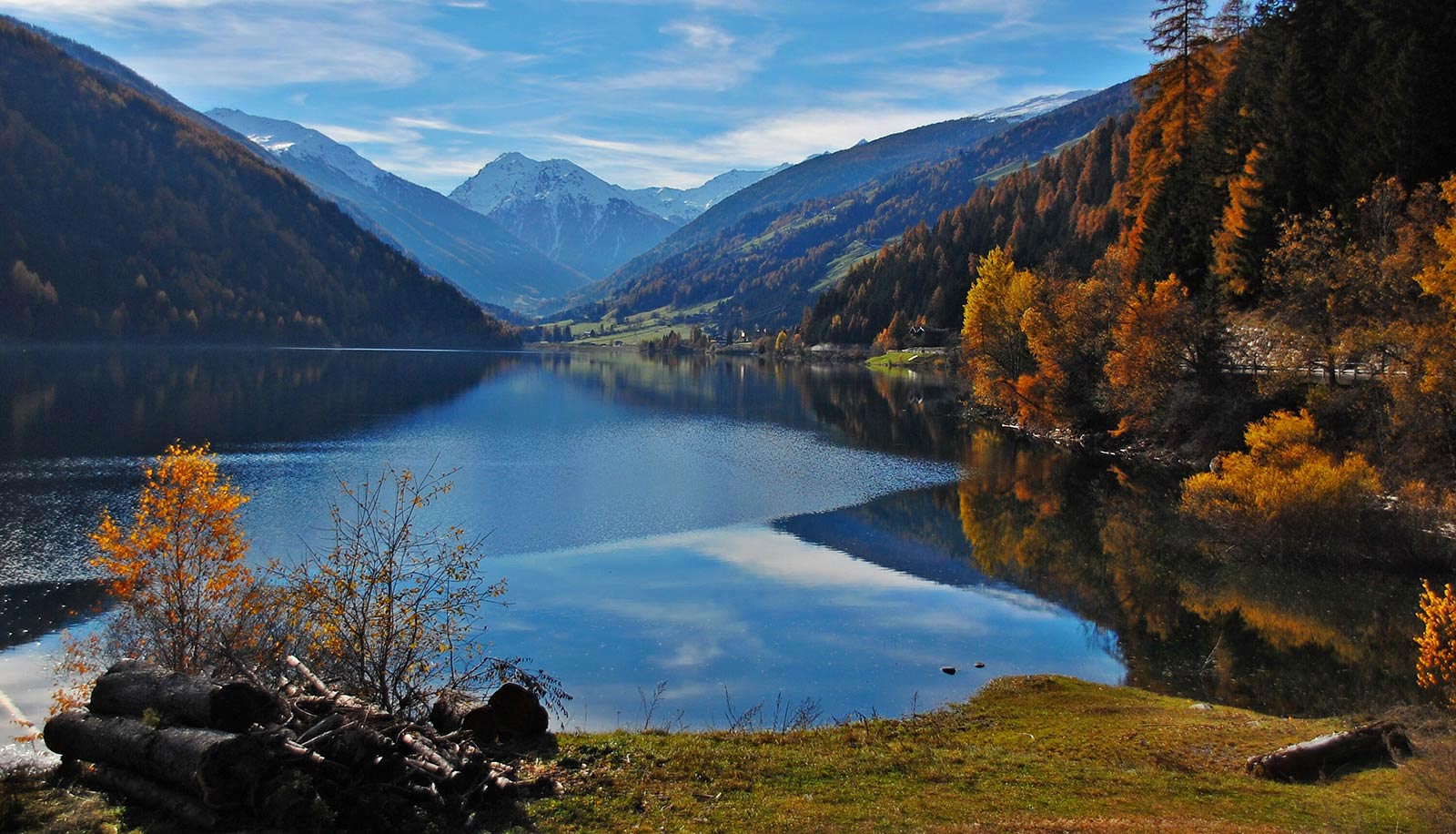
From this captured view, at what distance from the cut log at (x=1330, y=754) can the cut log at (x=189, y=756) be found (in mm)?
17717

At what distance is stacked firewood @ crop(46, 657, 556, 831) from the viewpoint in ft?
36.8

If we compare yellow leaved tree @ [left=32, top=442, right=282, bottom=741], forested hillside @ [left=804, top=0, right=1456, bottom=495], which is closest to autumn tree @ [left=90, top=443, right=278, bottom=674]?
yellow leaved tree @ [left=32, top=442, right=282, bottom=741]

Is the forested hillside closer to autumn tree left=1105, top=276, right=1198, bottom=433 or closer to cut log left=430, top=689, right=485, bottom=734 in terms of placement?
autumn tree left=1105, top=276, right=1198, bottom=433

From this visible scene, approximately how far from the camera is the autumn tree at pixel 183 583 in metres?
22.0

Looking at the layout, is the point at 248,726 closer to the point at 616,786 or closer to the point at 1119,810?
the point at 616,786

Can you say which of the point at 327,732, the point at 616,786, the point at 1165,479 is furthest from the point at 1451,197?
the point at 327,732

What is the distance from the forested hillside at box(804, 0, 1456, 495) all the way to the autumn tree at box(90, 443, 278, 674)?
42120 mm

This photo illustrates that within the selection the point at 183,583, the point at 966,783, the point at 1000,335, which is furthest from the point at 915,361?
the point at 966,783

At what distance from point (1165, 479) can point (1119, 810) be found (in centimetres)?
5021

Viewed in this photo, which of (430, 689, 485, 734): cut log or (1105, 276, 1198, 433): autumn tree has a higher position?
(1105, 276, 1198, 433): autumn tree

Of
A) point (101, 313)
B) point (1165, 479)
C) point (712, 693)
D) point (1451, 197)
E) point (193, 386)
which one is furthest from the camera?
point (101, 313)

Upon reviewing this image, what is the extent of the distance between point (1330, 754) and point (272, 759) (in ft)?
62.0

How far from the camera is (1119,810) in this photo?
566 inches

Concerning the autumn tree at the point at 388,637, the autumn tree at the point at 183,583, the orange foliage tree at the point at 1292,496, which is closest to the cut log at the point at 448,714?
the autumn tree at the point at 388,637
